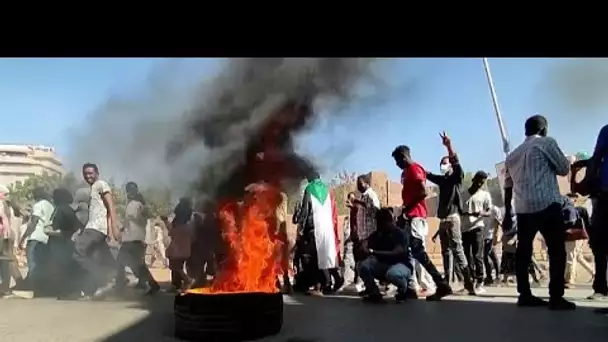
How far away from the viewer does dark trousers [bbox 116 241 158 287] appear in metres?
8.05

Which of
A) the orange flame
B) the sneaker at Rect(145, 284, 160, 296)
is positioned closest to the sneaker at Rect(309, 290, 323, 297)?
the orange flame

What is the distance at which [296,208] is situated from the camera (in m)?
8.05

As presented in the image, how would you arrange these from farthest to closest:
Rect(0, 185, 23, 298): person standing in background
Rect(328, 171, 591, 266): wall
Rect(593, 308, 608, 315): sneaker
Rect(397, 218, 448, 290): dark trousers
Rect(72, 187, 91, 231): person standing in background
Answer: Rect(328, 171, 591, 266): wall → Rect(0, 185, 23, 298): person standing in background → Rect(72, 187, 91, 231): person standing in background → Rect(397, 218, 448, 290): dark trousers → Rect(593, 308, 608, 315): sneaker

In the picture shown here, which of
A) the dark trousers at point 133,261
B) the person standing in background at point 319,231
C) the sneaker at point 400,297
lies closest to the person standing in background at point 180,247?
the dark trousers at point 133,261

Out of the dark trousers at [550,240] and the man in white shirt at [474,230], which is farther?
the man in white shirt at [474,230]

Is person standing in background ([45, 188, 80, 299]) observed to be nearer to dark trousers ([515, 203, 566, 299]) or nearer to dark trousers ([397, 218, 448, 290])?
dark trousers ([397, 218, 448, 290])

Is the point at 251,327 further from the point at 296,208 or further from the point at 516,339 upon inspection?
the point at 296,208

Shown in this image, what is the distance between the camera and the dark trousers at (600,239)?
553cm

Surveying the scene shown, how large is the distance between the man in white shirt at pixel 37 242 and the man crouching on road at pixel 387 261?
397cm

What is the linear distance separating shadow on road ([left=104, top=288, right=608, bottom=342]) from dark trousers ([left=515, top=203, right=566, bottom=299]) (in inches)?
10.3

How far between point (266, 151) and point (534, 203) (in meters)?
2.94

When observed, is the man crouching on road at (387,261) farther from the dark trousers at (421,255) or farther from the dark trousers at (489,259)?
the dark trousers at (489,259)

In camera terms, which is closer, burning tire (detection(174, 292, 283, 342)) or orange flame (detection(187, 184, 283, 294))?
burning tire (detection(174, 292, 283, 342))
